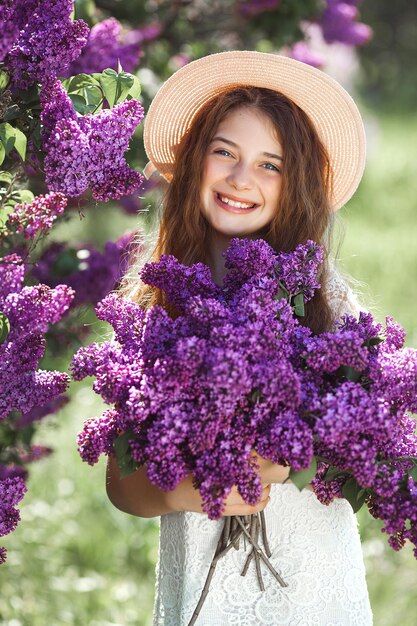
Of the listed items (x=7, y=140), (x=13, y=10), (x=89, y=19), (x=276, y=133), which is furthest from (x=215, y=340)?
(x=89, y=19)

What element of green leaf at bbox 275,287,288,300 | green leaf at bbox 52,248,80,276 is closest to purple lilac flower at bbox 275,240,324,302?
green leaf at bbox 275,287,288,300

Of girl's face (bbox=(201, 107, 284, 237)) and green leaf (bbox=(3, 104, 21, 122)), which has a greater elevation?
girl's face (bbox=(201, 107, 284, 237))

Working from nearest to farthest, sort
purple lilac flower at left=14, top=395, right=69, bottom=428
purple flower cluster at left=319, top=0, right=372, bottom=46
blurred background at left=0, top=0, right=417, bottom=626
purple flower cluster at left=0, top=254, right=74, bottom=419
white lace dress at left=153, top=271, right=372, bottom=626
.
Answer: purple flower cluster at left=0, top=254, right=74, bottom=419
white lace dress at left=153, top=271, right=372, bottom=626
purple lilac flower at left=14, top=395, right=69, bottom=428
blurred background at left=0, top=0, right=417, bottom=626
purple flower cluster at left=319, top=0, right=372, bottom=46

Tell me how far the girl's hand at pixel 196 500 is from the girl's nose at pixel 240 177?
0.70 metres

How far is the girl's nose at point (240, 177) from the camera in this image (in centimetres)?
208

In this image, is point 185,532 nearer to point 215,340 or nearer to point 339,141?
point 215,340

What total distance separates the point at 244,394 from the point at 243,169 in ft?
2.53

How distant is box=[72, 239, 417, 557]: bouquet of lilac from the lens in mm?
1443

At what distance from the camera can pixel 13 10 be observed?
1533 mm

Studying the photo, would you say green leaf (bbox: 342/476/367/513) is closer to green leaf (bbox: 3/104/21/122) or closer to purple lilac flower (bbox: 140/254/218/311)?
purple lilac flower (bbox: 140/254/218/311)

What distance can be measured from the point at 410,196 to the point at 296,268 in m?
7.87

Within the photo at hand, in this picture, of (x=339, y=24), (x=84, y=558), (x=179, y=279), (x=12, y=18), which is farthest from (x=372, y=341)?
(x=339, y=24)

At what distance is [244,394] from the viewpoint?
1.49 m

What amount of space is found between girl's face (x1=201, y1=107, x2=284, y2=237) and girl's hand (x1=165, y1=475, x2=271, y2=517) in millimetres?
647
